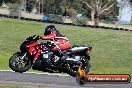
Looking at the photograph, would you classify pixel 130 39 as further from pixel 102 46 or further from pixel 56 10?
pixel 56 10

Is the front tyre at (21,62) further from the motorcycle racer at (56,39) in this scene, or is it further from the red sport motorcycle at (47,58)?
the motorcycle racer at (56,39)

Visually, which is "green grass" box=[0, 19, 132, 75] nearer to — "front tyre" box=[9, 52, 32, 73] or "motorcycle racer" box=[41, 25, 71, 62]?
"front tyre" box=[9, 52, 32, 73]

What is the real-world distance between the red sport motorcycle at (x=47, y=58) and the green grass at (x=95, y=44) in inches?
791

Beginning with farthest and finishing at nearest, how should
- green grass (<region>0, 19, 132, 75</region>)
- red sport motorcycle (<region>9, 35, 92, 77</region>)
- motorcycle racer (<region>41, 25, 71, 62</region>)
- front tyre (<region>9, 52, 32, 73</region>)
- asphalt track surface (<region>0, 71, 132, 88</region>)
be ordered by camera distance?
green grass (<region>0, 19, 132, 75</region>), asphalt track surface (<region>0, 71, 132, 88</region>), front tyre (<region>9, 52, 32, 73</region>), red sport motorcycle (<region>9, 35, 92, 77</region>), motorcycle racer (<region>41, 25, 71, 62</region>)

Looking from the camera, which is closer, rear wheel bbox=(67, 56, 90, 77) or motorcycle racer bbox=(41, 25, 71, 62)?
motorcycle racer bbox=(41, 25, 71, 62)

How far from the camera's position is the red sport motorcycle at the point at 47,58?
7.73 meters

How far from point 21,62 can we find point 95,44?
1403 inches

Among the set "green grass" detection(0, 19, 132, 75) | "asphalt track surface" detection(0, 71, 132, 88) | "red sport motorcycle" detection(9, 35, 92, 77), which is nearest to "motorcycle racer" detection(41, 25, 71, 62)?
"red sport motorcycle" detection(9, 35, 92, 77)

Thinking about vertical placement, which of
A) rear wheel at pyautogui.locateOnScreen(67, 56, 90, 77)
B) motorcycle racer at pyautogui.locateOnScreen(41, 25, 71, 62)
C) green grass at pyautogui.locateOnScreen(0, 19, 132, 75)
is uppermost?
motorcycle racer at pyautogui.locateOnScreen(41, 25, 71, 62)

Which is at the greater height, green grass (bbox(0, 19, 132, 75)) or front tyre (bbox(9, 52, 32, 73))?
front tyre (bbox(9, 52, 32, 73))

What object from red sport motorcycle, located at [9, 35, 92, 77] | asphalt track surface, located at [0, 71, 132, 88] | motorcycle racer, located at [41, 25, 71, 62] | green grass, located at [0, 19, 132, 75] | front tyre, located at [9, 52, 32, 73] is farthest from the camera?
green grass, located at [0, 19, 132, 75]

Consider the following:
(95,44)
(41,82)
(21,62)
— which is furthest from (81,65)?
(95,44)

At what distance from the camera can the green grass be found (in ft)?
106

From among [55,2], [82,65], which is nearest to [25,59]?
[82,65]
